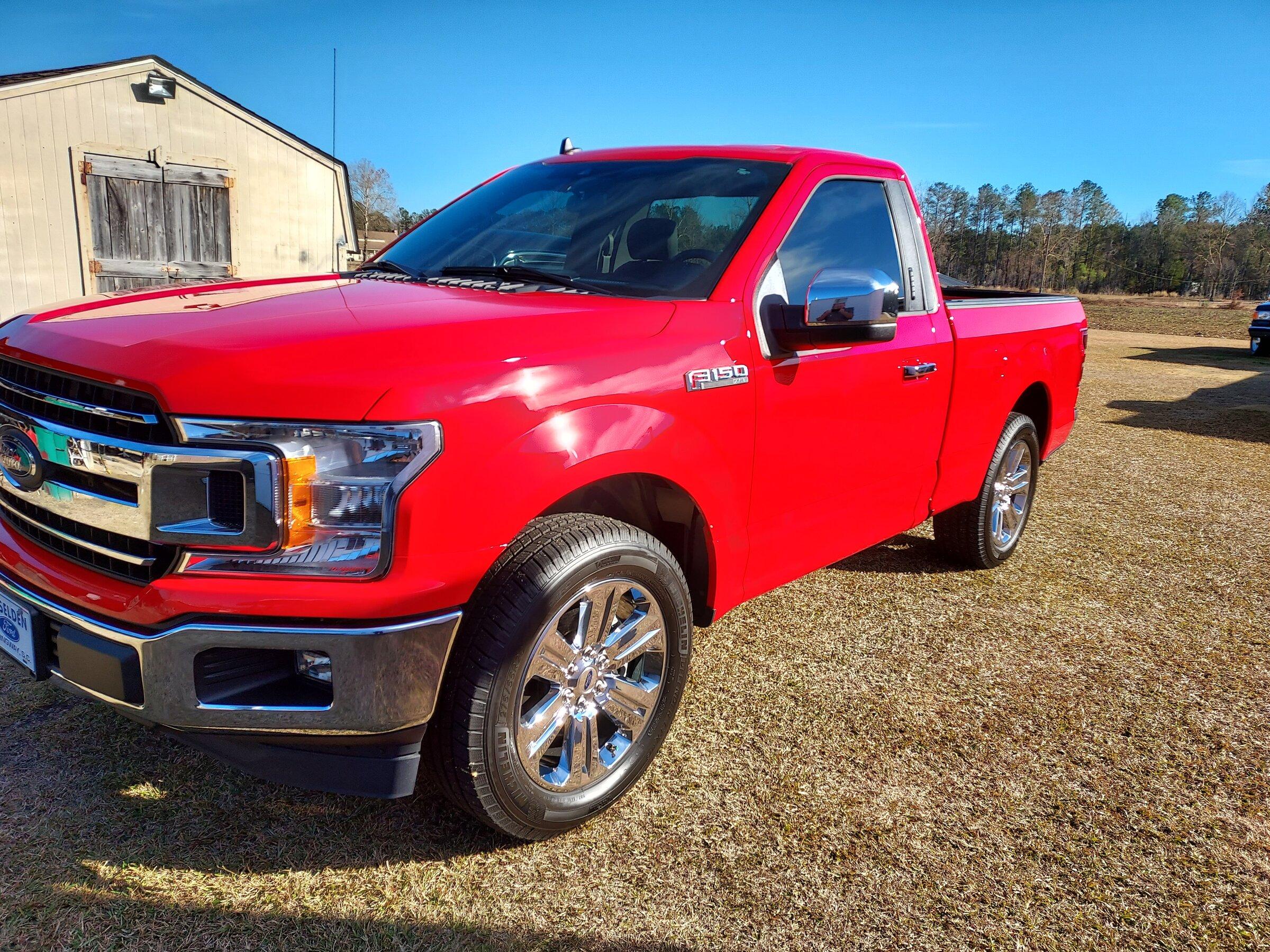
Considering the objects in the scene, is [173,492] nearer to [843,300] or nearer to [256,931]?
[256,931]

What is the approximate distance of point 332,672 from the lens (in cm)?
201

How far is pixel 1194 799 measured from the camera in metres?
2.93

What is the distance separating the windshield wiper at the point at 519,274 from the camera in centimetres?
296

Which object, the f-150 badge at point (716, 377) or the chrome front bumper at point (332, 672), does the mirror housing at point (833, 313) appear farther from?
the chrome front bumper at point (332, 672)

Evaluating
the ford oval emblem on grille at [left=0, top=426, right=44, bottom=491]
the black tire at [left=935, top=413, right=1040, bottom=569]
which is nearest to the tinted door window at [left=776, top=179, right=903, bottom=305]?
the black tire at [left=935, top=413, right=1040, bottom=569]

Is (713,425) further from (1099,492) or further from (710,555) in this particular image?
(1099,492)

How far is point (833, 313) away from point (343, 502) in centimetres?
169

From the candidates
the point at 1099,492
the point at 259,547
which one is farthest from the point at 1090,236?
the point at 259,547

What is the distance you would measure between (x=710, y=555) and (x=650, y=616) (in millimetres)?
332

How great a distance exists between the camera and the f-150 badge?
266cm

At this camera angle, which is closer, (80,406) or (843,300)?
(80,406)

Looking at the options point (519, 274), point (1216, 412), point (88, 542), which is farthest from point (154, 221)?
point (1216, 412)

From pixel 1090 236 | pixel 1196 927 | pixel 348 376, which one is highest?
pixel 1090 236

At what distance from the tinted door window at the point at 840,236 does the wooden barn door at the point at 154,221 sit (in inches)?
447
